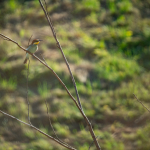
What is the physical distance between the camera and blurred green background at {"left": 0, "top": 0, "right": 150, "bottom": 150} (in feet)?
11.6

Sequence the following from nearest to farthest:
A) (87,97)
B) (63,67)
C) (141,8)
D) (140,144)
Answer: (140,144), (87,97), (63,67), (141,8)

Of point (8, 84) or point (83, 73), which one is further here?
point (83, 73)

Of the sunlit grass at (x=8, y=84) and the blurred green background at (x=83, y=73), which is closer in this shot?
the blurred green background at (x=83, y=73)

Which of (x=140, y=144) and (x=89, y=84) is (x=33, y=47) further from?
(x=140, y=144)

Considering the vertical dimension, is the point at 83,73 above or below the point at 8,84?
above

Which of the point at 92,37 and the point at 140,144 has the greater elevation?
the point at 92,37

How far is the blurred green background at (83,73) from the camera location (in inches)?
140

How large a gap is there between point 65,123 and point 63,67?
1.47m

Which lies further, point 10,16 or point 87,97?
point 10,16

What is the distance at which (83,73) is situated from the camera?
190 inches

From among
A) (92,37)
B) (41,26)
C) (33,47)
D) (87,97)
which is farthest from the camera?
(41,26)

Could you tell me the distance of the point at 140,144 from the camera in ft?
10.6

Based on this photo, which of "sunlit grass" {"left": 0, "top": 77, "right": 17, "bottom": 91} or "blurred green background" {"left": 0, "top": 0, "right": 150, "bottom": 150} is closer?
"blurred green background" {"left": 0, "top": 0, "right": 150, "bottom": 150}

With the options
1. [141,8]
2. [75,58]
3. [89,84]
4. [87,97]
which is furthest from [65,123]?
[141,8]
